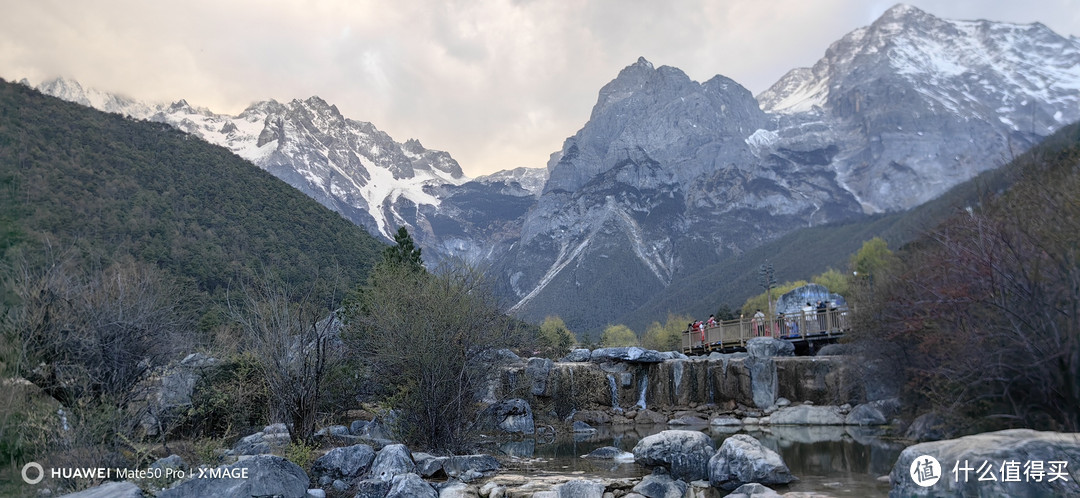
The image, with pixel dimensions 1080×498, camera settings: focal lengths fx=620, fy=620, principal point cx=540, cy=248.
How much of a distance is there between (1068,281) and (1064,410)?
5.42 ft

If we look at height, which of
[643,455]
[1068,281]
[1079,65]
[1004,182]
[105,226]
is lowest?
[643,455]

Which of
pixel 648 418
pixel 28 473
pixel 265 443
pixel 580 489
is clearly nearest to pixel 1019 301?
pixel 580 489

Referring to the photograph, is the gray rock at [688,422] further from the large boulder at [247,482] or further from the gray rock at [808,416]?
the large boulder at [247,482]

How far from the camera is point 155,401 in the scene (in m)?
12.1

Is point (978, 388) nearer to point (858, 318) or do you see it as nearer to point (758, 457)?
point (758, 457)

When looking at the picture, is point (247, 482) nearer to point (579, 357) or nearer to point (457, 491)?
point (457, 491)

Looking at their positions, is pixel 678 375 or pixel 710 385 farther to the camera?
pixel 678 375

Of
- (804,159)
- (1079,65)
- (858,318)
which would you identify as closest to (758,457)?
(858,318)

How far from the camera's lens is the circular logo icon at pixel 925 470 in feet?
24.7

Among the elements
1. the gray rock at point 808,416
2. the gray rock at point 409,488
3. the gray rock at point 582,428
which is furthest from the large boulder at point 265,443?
the gray rock at point 808,416

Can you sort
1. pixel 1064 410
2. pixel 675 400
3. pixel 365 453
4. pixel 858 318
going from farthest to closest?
pixel 675 400 → pixel 858 318 → pixel 365 453 → pixel 1064 410

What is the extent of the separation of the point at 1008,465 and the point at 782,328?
24.0 m

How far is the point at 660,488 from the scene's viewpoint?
34.9ft

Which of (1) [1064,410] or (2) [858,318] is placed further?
(2) [858,318]
